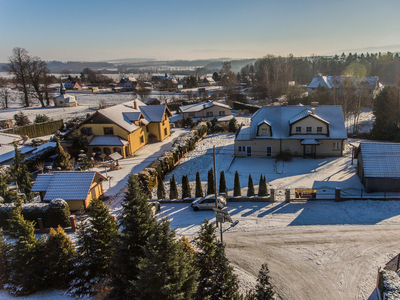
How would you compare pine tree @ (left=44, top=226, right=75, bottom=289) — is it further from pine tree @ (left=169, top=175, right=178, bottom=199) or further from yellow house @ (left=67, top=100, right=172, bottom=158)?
yellow house @ (left=67, top=100, right=172, bottom=158)

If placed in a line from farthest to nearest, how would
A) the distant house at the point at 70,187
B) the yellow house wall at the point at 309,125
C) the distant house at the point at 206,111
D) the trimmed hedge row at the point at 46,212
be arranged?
the distant house at the point at 206,111 → the yellow house wall at the point at 309,125 → the distant house at the point at 70,187 → the trimmed hedge row at the point at 46,212

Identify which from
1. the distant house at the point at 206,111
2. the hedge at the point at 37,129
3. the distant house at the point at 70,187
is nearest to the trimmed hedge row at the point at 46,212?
the distant house at the point at 70,187

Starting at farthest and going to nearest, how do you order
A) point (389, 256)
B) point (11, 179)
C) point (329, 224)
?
point (11, 179), point (329, 224), point (389, 256)

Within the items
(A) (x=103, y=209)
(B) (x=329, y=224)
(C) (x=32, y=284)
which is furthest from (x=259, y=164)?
(C) (x=32, y=284)

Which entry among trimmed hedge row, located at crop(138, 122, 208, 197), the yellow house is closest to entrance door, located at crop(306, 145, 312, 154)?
trimmed hedge row, located at crop(138, 122, 208, 197)

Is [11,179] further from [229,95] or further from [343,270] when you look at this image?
[229,95]

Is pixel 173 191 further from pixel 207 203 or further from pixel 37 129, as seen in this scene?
pixel 37 129

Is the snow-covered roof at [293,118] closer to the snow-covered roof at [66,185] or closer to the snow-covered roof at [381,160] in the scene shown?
the snow-covered roof at [381,160]
